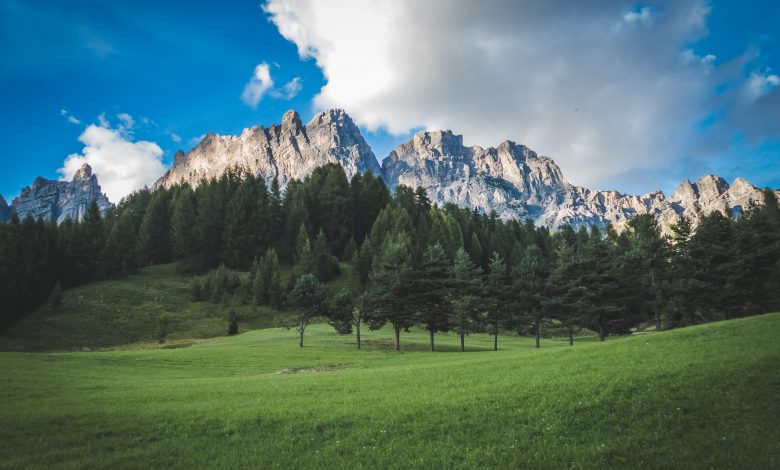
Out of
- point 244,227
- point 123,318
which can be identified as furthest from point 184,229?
point 123,318

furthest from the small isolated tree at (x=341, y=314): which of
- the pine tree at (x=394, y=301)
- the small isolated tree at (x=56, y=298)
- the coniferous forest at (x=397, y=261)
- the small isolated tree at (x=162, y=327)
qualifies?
the small isolated tree at (x=56, y=298)

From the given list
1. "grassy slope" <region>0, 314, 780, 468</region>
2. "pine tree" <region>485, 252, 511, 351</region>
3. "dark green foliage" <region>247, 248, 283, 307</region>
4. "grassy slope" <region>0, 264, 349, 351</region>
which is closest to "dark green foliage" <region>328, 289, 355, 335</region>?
"pine tree" <region>485, 252, 511, 351</region>

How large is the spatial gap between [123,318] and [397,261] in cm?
4796

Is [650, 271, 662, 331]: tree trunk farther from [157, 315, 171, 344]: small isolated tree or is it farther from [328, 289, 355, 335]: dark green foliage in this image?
[157, 315, 171, 344]: small isolated tree

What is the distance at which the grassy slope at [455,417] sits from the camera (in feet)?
31.4

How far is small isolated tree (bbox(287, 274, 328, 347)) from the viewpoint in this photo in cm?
5341

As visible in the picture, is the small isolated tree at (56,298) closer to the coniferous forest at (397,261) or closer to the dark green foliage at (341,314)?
the coniferous forest at (397,261)

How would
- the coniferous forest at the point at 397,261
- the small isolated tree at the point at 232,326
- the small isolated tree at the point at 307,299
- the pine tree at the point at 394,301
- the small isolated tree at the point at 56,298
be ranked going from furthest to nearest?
the small isolated tree at the point at 56,298 → the small isolated tree at the point at 232,326 → the small isolated tree at the point at 307,299 → the coniferous forest at the point at 397,261 → the pine tree at the point at 394,301

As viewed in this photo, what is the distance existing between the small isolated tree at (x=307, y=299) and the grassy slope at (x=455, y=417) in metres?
32.2

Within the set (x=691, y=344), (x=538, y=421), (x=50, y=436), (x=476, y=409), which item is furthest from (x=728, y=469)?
(x=50, y=436)

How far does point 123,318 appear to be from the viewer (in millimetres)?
66438

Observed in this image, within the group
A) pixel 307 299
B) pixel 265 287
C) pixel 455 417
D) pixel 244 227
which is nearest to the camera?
pixel 455 417

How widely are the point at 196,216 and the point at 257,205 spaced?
15.9m

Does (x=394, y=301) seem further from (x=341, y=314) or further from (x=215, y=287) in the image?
(x=215, y=287)
